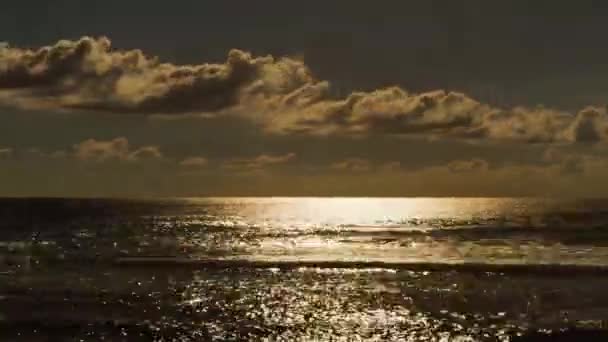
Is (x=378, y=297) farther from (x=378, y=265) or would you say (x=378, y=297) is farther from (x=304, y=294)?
(x=378, y=265)

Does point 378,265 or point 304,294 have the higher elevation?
point 378,265

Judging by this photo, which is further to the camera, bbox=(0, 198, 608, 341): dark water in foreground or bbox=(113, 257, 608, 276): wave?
bbox=(113, 257, 608, 276): wave

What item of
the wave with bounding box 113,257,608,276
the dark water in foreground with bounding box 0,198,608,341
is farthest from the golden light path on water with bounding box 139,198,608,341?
the wave with bounding box 113,257,608,276

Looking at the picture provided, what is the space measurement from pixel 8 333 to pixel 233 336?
7.91 m

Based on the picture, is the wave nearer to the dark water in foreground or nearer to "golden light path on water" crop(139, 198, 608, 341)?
the dark water in foreground

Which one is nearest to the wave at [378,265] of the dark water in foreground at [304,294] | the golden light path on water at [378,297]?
the dark water in foreground at [304,294]

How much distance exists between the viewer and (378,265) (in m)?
50.3

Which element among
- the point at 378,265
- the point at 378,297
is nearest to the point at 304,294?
the point at 378,297

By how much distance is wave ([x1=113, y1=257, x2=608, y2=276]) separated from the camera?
4572 centimetres

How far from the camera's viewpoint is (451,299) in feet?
113

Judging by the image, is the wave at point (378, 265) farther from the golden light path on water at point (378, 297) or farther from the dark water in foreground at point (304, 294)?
the golden light path on water at point (378, 297)

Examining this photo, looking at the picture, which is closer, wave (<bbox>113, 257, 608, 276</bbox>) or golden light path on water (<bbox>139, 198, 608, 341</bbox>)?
Result: golden light path on water (<bbox>139, 198, 608, 341</bbox>)

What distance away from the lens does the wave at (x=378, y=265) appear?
45719 mm

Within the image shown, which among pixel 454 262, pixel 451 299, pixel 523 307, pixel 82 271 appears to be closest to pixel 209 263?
pixel 82 271
